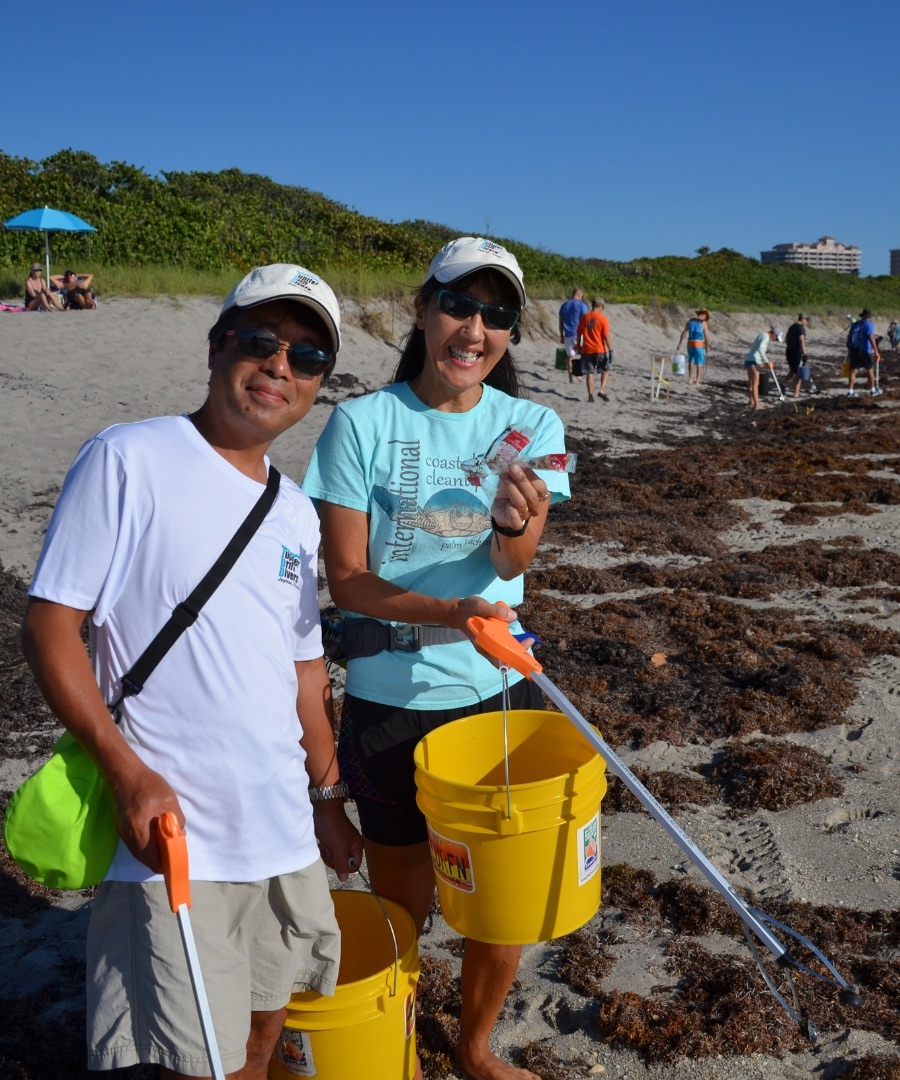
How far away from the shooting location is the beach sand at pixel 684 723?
10.6 ft

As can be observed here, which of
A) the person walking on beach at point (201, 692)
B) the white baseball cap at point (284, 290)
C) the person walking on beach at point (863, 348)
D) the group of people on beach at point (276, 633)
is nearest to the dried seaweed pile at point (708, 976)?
the group of people on beach at point (276, 633)

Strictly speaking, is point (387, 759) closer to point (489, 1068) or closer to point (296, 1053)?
point (296, 1053)

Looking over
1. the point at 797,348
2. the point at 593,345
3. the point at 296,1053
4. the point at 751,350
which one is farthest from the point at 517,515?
the point at 797,348

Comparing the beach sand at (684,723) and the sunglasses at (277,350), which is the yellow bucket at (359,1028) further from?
the sunglasses at (277,350)

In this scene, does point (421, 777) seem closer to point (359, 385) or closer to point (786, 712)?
point (786, 712)

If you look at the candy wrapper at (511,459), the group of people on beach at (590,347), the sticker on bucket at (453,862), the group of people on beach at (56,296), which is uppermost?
the group of people on beach at (56,296)

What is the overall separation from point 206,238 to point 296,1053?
23.8 metres

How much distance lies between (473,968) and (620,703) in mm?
3362

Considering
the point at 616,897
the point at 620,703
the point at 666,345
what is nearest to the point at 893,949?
the point at 616,897

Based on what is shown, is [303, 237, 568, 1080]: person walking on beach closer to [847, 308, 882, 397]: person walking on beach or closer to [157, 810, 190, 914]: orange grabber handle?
[157, 810, 190, 914]: orange grabber handle

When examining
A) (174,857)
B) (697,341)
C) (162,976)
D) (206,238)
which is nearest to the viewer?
(174,857)

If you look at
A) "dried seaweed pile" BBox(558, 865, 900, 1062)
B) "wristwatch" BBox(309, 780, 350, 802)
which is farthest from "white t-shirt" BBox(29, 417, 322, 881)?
"dried seaweed pile" BBox(558, 865, 900, 1062)

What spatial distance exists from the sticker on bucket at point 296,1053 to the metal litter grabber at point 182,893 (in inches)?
26.8

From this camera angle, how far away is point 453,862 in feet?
8.20
